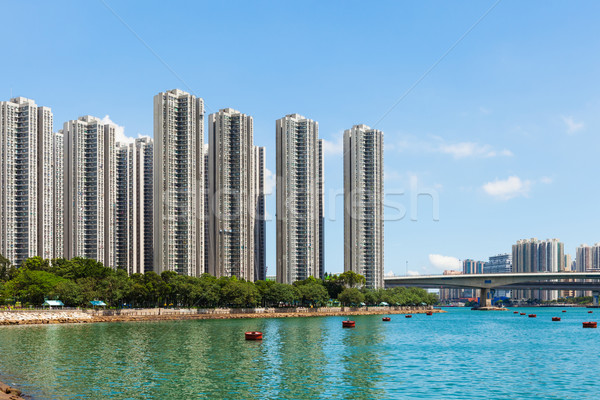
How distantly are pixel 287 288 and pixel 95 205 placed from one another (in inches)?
2529

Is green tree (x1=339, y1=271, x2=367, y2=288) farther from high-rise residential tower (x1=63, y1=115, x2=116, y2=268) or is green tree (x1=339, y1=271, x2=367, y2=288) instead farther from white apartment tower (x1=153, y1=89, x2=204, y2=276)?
high-rise residential tower (x1=63, y1=115, x2=116, y2=268)

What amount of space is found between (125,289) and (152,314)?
8.18 m

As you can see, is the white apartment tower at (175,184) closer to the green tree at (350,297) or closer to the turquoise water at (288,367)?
the green tree at (350,297)

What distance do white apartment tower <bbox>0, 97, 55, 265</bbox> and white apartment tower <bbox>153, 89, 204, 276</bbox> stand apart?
109 ft

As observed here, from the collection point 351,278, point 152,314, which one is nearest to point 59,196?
point 152,314

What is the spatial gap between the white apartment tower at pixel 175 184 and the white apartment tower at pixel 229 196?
43.5 ft

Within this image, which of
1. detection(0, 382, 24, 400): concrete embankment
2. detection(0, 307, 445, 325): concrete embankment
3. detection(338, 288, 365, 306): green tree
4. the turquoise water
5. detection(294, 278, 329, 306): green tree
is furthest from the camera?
detection(338, 288, 365, 306): green tree

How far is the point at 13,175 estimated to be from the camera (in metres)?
167

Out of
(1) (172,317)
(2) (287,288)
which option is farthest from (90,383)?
(2) (287,288)

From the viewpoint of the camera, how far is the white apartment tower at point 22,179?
166000 mm

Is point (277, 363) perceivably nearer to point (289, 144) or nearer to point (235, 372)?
point (235, 372)

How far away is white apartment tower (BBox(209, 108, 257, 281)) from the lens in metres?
186

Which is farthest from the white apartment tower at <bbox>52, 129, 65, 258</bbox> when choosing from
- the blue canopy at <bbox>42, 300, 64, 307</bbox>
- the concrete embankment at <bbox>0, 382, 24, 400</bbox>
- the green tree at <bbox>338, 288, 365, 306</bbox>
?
the concrete embankment at <bbox>0, 382, 24, 400</bbox>

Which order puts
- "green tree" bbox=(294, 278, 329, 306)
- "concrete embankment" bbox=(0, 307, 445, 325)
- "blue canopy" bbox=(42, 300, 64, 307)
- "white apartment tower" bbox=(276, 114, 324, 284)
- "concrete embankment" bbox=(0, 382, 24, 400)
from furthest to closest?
1. "white apartment tower" bbox=(276, 114, 324, 284)
2. "green tree" bbox=(294, 278, 329, 306)
3. "blue canopy" bbox=(42, 300, 64, 307)
4. "concrete embankment" bbox=(0, 307, 445, 325)
5. "concrete embankment" bbox=(0, 382, 24, 400)
